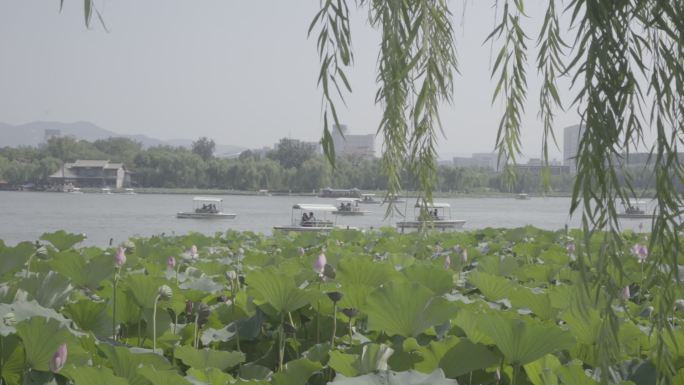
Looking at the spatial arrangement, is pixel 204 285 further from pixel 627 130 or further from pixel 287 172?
pixel 287 172

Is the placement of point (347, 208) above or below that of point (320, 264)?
below

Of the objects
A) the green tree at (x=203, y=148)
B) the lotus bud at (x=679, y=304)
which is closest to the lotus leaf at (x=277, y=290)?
the lotus bud at (x=679, y=304)

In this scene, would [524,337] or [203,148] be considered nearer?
[524,337]

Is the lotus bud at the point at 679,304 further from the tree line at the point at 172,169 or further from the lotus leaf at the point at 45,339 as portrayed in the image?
the tree line at the point at 172,169

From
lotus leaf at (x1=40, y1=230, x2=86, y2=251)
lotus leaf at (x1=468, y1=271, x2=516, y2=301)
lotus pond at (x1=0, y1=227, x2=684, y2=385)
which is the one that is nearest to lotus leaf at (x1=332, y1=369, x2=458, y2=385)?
lotus pond at (x1=0, y1=227, x2=684, y2=385)

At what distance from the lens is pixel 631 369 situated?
1.09 metres

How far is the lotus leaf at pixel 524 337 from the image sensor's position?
981 mm

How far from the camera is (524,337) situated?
0.99 m

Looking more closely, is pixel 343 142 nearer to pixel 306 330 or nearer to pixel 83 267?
pixel 306 330

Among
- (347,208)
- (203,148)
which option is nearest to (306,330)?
(347,208)

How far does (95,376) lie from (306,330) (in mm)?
659

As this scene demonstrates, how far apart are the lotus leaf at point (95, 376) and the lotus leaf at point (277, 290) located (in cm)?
42

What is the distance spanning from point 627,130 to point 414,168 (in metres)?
0.63

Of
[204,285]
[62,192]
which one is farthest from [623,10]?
[62,192]
